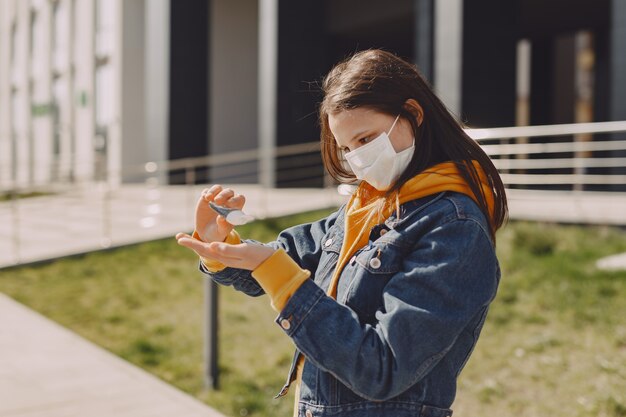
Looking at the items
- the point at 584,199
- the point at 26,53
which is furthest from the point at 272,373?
the point at 26,53

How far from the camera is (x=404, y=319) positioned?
1.51m

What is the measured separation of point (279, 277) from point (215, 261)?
37 cm

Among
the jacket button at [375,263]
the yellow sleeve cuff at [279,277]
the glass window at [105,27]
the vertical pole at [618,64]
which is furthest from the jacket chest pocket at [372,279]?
the glass window at [105,27]

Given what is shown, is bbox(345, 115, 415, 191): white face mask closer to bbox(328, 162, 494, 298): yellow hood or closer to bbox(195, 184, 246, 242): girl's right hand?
bbox(328, 162, 494, 298): yellow hood

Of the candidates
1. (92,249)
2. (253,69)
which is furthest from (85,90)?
(92,249)

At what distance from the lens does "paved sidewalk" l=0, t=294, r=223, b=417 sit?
4.54 metres

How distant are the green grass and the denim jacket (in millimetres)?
3049

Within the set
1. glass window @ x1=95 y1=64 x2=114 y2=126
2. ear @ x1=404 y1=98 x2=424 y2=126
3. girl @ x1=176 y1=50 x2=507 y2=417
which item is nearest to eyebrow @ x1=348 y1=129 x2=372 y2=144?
girl @ x1=176 y1=50 x2=507 y2=417

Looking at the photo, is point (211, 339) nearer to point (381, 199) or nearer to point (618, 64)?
point (381, 199)

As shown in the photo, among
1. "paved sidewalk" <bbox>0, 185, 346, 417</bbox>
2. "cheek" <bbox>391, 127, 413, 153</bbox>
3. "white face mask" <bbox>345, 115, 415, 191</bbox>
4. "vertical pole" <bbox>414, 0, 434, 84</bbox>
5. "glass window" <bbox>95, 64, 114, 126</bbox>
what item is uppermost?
"vertical pole" <bbox>414, 0, 434, 84</bbox>

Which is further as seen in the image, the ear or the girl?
the ear

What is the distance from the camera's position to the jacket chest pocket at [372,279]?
164 cm

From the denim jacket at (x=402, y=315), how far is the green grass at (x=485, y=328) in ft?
10.0

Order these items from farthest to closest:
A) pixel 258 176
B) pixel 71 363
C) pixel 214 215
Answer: pixel 258 176
pixel 71 363
pixel 214 215
